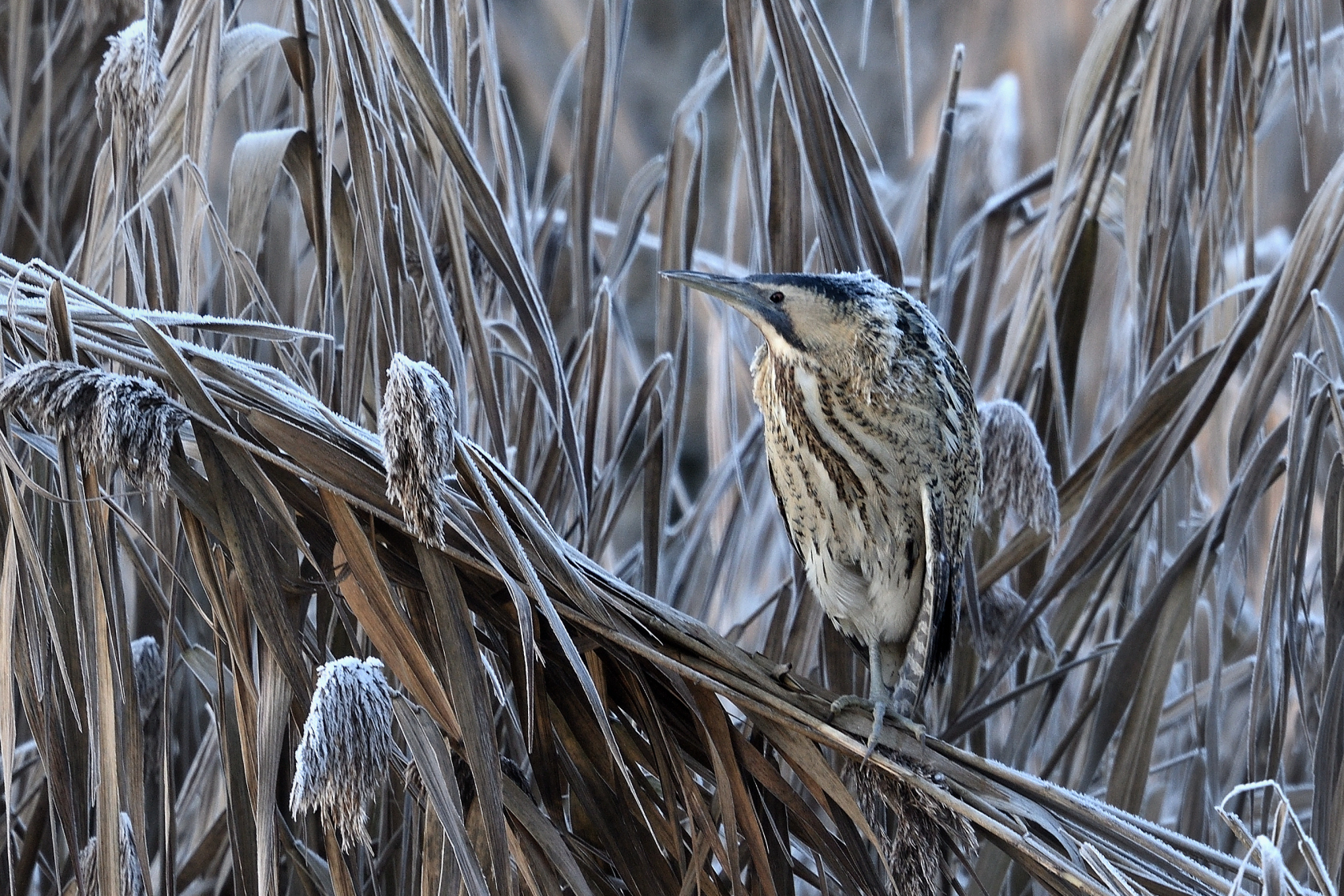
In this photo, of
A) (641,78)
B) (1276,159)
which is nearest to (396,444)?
(1276,159)

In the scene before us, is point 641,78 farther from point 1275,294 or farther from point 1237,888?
point 1237,888

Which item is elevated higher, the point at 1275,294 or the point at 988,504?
the point at 1275,294

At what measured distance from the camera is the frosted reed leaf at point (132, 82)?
3.37 ft

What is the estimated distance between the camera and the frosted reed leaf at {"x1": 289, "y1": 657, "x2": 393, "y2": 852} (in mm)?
772

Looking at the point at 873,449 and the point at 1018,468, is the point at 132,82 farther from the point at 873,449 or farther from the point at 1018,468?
the point at 1018,468

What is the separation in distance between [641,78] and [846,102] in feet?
15.1

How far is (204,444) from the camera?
35.6 inches

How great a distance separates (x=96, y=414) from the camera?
0.83 metres

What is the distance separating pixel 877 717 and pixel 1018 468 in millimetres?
328

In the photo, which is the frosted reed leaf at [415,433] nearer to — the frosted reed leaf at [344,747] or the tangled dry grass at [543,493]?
the tangled dry grass at [543,493]

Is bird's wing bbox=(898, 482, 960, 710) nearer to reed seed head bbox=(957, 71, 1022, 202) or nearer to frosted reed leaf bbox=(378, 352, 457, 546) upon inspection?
frosted reed leaf bbox=(378, 352, 457, 546)

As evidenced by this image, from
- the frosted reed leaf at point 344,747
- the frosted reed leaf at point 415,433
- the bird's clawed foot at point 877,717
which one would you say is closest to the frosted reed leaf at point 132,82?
the frosted reed leaf at point 415,433

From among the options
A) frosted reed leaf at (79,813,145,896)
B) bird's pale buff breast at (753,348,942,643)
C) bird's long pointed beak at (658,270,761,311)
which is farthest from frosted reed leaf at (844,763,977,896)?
frosted reed leaf at (79,813,145,896)

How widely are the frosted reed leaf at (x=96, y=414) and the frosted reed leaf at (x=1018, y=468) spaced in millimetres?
787
